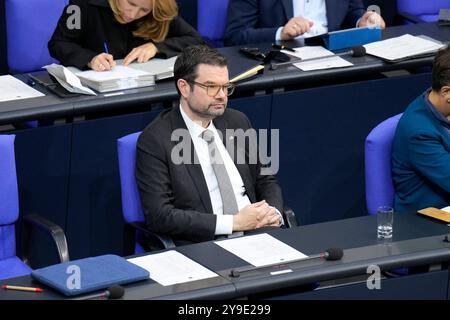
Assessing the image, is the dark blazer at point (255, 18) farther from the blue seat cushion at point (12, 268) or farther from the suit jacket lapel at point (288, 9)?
the blue seat cushion at point (12, 268)

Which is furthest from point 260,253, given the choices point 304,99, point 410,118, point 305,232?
point 304,99

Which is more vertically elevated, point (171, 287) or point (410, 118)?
point (410, 118)

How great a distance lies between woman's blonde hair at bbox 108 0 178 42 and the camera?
5746mm

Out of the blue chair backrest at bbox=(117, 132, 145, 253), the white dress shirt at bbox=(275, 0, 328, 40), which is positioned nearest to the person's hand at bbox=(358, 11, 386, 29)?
the white dress shirt at bbox=(275, 0, 328, 40)

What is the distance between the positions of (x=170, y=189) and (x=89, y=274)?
846 mm

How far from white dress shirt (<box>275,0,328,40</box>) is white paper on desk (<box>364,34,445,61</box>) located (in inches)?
19.4

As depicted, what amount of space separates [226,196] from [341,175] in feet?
3.80

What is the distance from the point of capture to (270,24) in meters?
6.46

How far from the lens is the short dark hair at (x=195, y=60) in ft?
15.9

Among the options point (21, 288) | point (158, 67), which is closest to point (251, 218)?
point (21, 288)
